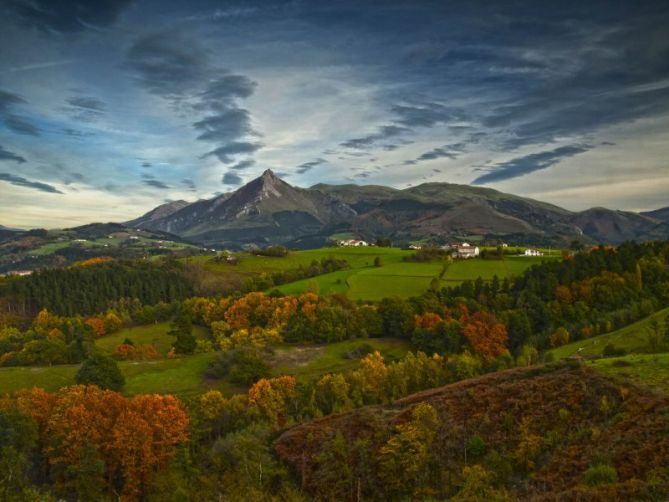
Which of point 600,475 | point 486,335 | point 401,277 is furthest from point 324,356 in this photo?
point 600,475

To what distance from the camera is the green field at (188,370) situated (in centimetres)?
9594

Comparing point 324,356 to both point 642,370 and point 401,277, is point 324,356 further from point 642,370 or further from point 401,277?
point 642,370

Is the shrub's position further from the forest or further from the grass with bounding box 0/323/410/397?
the grass with bounding box 0/323/410/397

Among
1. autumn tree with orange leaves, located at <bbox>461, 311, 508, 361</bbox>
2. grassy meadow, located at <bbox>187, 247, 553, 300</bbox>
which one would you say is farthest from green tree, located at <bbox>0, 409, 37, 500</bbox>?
grassy meadow, located at <bbox>187, 247, 553, 300</bbox>

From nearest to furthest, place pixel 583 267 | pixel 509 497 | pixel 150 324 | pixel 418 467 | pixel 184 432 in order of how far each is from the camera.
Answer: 1. pixel 509 497
2. pixel 418 467
3. pixel 184 432
4. pixel 583 267
5. pixel 150 324

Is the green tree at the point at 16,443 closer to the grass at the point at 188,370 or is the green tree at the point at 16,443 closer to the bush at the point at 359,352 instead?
the grass at the point at 188,370

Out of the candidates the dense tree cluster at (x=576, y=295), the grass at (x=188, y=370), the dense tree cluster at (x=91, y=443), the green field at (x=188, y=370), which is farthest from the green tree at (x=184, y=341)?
the dense tree cluster at (x=576, y=295)

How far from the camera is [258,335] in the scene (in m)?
125

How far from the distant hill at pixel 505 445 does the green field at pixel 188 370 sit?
53.1m

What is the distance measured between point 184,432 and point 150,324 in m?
103

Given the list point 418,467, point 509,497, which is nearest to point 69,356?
point 418,467

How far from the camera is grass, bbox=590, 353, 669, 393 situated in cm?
3982

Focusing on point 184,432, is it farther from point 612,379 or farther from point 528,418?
point 612,379

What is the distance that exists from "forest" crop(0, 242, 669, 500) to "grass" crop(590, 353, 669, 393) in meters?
1.95
